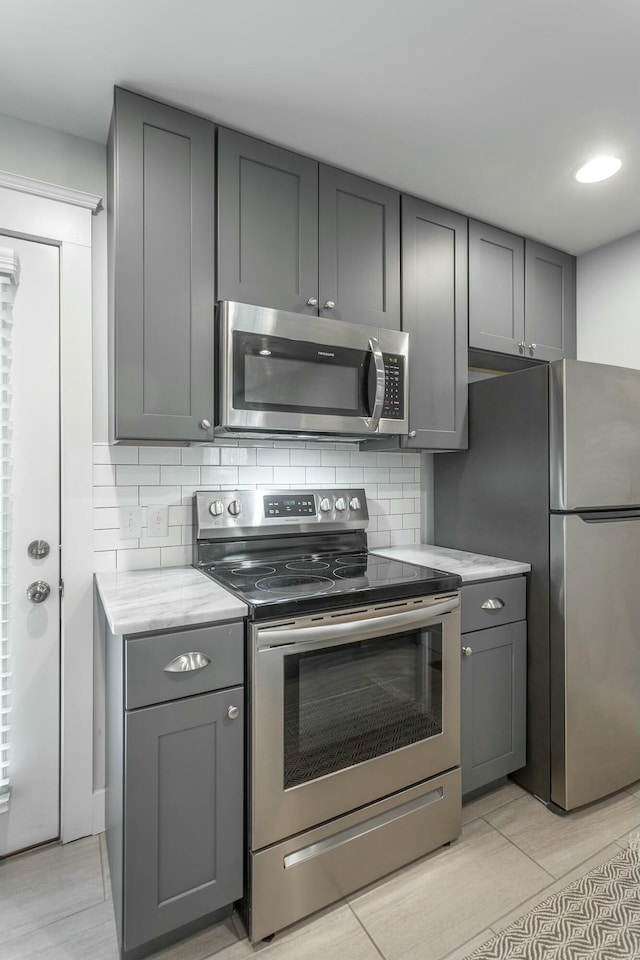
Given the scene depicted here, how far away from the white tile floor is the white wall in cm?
212

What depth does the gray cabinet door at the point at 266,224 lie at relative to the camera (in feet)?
5.86

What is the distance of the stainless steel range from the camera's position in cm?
143

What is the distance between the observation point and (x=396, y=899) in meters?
1.56

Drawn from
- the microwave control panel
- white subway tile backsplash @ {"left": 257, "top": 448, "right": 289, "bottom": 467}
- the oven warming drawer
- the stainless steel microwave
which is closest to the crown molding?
the stainless steel microwave

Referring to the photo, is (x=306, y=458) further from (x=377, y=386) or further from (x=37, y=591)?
(x=37, y=591)

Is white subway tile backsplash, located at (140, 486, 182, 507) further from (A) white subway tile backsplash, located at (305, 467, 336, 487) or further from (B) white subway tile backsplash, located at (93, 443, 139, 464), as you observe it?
(A) white subway tile backsplash, located at (305, 467, 336, 487)

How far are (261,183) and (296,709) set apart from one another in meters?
1.81

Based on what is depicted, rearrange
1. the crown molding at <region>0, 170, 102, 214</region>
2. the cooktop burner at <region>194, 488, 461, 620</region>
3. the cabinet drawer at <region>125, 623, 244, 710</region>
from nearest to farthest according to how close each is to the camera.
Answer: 1. the cabinet drawer at <region>125, 623, 244, 710</region>
2. the cooktop burner at <region>194, 488, 461, 620</region>
3. the crown molding at <region>0, 170, 102, 214</region>

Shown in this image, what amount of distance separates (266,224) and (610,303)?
6.19 ft

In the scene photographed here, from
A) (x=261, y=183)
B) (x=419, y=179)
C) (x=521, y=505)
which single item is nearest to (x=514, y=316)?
(x=419, y=179)

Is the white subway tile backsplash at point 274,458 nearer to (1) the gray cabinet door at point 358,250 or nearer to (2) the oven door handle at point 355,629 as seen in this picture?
(1) the gray cabinet door at point 358,250

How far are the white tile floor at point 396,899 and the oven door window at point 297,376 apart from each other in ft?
5.22

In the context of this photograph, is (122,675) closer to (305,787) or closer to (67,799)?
(305,787)

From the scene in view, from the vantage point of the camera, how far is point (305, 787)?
1.49 metres
